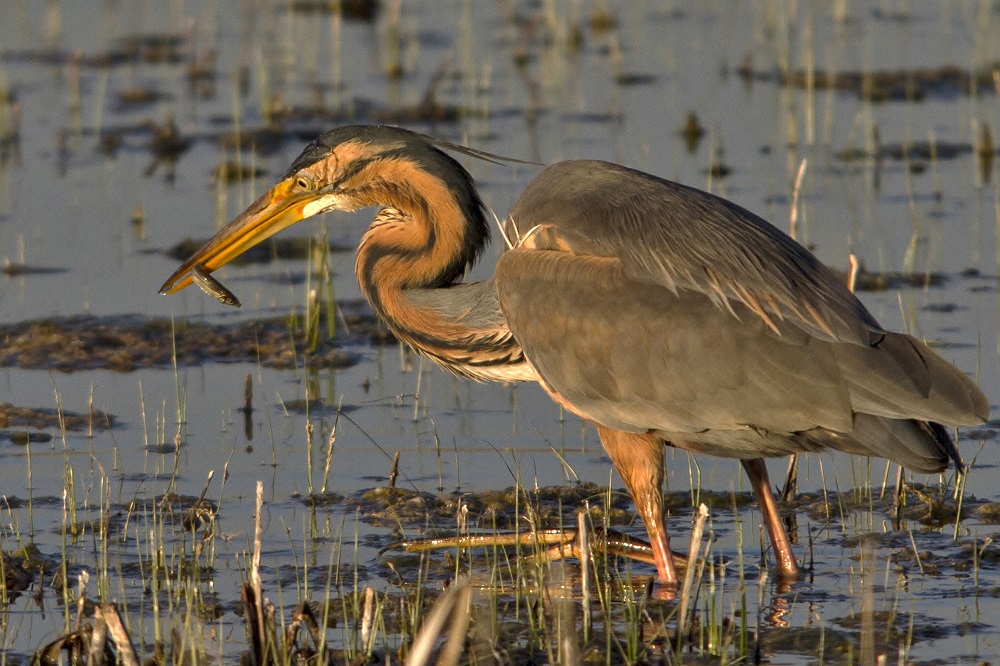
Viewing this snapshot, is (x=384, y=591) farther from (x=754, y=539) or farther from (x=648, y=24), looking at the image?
(x=648, y=24)

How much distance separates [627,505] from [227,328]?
9.20 ft

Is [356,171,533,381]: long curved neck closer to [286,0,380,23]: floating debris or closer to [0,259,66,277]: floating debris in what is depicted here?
[0,259,66,277]: floating debris

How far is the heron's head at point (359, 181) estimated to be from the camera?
21.5ft

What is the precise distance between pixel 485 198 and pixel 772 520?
5.06 m

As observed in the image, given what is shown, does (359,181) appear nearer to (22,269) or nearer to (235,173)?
(22,269)

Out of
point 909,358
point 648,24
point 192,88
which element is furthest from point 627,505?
point 648,24

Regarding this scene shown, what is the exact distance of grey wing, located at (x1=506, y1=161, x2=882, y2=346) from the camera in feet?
18.4

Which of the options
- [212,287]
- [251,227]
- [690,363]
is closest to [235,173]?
[251,227]

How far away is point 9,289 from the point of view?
9133 mm

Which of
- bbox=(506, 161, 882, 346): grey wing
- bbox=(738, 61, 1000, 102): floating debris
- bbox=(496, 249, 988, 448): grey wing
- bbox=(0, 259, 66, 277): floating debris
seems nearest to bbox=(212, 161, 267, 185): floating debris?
bbox=(0, 259, 66, 277): floating debris

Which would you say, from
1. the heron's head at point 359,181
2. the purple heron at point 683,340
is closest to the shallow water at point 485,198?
the purple heron at point 683,340

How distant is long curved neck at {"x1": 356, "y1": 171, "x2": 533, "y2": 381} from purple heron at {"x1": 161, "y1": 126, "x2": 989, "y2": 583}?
0.04ft

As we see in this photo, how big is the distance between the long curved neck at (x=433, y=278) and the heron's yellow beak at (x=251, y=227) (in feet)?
1.01

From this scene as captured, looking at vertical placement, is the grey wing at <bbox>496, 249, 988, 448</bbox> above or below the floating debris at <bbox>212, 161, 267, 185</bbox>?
below
